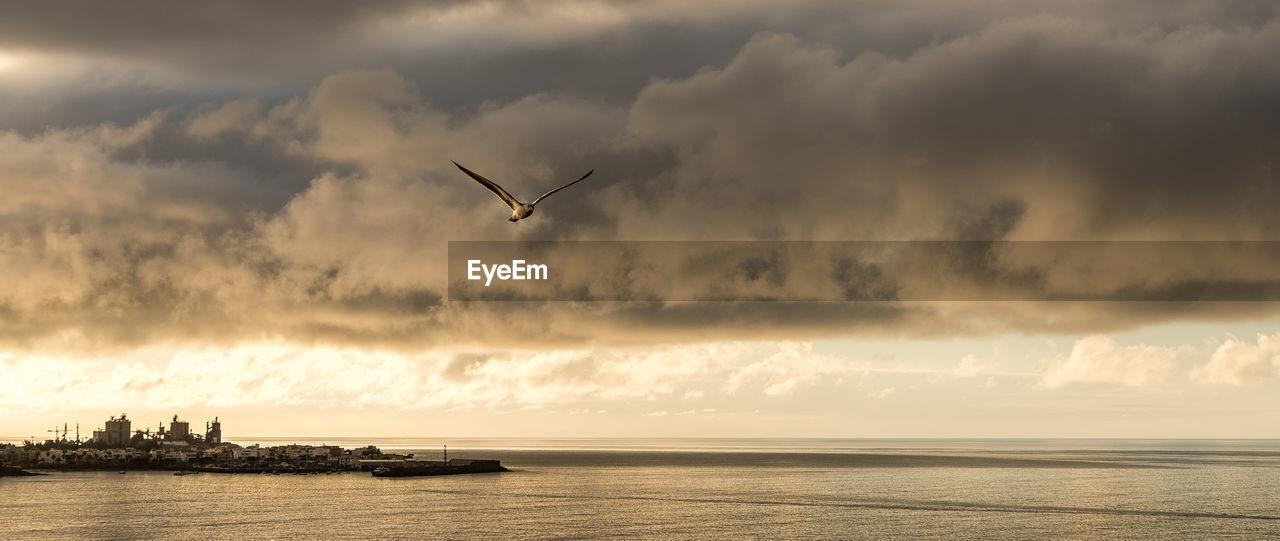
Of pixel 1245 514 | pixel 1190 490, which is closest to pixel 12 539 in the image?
pixel 1245 514

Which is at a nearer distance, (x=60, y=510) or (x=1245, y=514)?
(x=1245, y=514)

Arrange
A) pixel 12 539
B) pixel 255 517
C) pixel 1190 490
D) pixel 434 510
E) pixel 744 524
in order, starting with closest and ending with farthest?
pixel 12 539 < pixel 744 524 < pixel 255 517 < pixel 434 510 < pixel 1190 490

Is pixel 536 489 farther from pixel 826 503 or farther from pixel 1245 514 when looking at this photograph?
pixel 1245 514

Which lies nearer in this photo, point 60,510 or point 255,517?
point 255,517

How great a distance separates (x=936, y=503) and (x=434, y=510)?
239ft

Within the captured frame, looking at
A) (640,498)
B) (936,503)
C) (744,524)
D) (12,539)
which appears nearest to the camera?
(12,539)

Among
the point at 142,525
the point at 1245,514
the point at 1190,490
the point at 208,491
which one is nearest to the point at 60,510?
the point at 142,525

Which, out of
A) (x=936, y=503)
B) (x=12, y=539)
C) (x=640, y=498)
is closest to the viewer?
(x=12, y=539)

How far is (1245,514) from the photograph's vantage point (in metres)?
Result: 143

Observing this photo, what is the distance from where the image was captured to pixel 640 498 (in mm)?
174375

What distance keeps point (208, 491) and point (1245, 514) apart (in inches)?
6521

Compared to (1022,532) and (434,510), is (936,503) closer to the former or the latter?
(1022,532)

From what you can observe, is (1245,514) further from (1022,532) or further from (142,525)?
(142,525)

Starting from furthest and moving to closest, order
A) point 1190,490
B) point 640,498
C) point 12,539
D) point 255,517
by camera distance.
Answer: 1. point 1190,490
2. point 640,498
3. point 255,517
4. point 12,539
